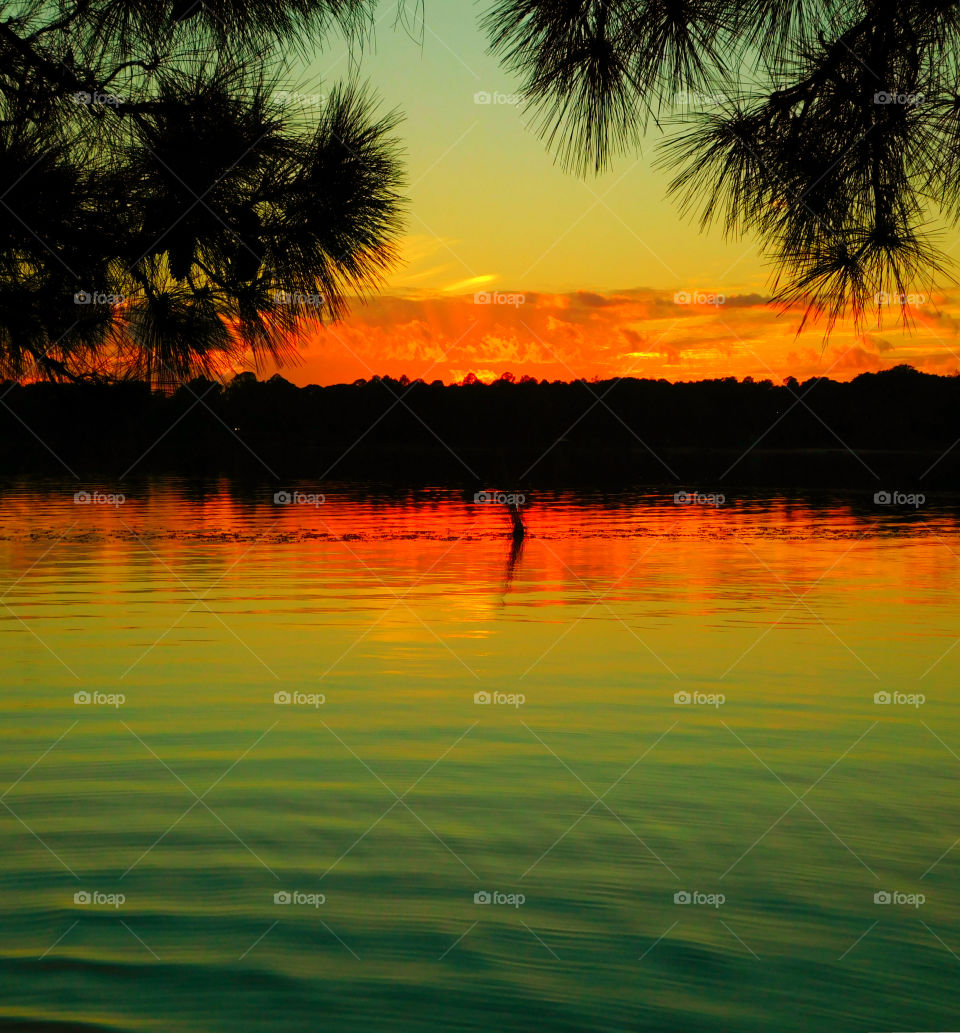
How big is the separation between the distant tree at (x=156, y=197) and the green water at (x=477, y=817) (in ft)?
9.22

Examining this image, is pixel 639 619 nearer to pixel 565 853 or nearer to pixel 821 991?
pixel 565 853

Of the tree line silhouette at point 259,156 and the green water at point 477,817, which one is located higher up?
the tree line silhouette at point 259,156

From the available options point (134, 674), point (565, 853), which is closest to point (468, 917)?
point (565, 853)

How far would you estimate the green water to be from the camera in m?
5.79

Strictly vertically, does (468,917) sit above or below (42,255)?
below

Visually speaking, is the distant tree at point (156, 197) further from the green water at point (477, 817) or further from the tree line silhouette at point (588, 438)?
the tree line silhouette at point (588, 438)

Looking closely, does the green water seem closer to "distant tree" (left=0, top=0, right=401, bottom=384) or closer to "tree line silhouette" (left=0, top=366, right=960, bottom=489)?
"distant tree" (left=0, top=0, right=401, bottom=384)

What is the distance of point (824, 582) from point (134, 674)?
1588cm

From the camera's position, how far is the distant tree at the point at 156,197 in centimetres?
572

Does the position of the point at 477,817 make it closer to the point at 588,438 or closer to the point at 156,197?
the point at 156,197

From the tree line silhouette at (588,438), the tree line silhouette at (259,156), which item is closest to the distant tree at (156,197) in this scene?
the tree line silhouette at (259,156)

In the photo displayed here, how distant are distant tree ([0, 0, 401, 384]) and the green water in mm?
2812

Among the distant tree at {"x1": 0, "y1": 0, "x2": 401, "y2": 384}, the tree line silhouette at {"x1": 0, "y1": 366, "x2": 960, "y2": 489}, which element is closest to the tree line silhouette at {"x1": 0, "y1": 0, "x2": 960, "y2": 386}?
the distant tree at {"x1": 0, "y1": 0, "x2": 401, "y2": 384}

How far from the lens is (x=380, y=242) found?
6664 millimetres
